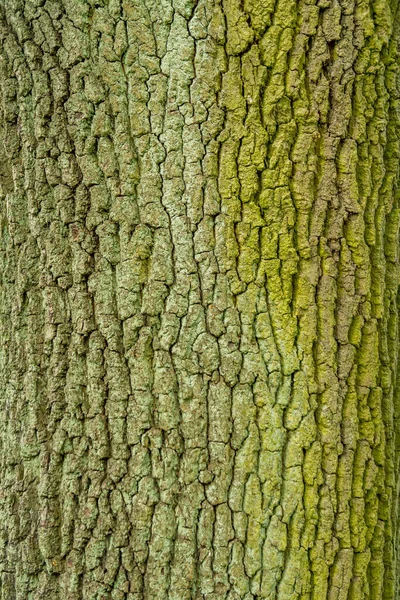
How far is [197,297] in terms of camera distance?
1.69 m

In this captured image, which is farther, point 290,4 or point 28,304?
point 28,304

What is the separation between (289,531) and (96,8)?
5.34 feet

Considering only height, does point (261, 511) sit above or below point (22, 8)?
below

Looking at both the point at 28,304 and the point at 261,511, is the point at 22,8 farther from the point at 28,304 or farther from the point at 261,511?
the point at 261,511

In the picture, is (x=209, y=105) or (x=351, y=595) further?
(x=351, y=595)

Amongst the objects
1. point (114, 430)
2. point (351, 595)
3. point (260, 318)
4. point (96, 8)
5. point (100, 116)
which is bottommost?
point (351, 595)

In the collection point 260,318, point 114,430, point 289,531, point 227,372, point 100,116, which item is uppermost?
point 100,116

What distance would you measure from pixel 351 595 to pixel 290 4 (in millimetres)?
1772

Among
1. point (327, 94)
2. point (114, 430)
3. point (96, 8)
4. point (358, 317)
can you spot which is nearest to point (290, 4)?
point (327, 94)

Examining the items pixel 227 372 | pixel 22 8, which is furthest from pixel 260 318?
pixel 22 8

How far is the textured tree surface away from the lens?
168cm

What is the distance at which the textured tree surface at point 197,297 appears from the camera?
1.68 meters

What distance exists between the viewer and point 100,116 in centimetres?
172

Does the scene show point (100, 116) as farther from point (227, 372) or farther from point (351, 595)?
point (351, 595)
